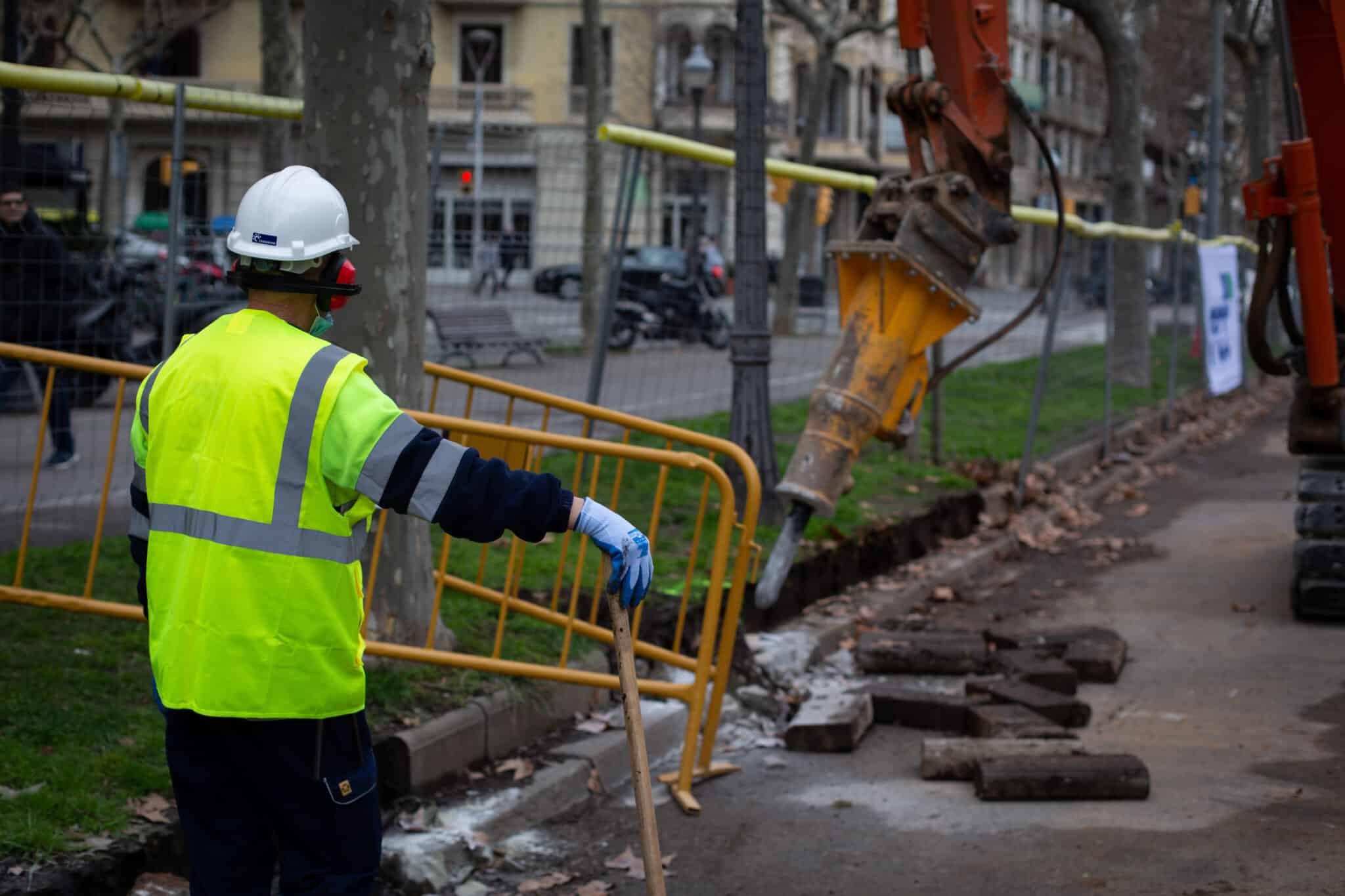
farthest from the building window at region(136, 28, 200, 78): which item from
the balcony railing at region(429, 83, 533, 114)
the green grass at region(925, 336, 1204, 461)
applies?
the green grass at region(925, 336, 1204, 461)

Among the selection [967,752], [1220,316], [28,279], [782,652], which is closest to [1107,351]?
[1220,316]

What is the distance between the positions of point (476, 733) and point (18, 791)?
1.54 m

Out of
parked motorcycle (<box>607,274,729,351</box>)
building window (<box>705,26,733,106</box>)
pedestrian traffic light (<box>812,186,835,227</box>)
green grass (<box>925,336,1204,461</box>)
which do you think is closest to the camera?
parked motorcycle (<box>607,274,729,351</box>)

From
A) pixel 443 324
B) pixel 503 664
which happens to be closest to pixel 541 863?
pixel 503 664

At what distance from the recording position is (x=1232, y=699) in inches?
261

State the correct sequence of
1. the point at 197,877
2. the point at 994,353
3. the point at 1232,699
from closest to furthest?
the point at 197,877 < the point at 1232,699 < the point at 994,353

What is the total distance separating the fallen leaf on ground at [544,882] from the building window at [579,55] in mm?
47013

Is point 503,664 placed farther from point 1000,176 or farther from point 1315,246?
point 1315,246

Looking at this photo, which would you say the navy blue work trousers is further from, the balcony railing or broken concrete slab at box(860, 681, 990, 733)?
the balcony railing

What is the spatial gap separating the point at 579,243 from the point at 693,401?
2310 mm

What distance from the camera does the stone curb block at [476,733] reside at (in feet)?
16.7

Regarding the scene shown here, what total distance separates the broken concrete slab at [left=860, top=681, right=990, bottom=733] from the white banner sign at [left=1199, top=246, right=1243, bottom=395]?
10.5 meters

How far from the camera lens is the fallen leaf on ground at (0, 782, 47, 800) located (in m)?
4.39

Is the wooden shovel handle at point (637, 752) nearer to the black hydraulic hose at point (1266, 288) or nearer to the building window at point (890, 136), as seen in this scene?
the black hydraulic hose at point (1266, 288)
